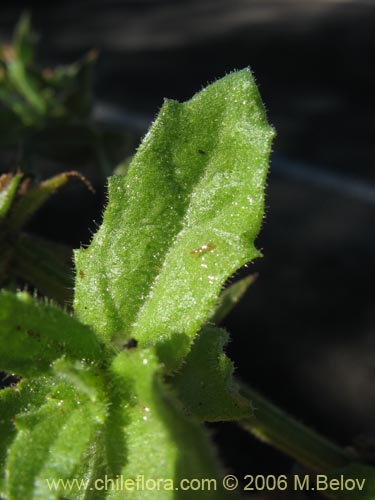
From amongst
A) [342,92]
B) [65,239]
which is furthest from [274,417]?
[342,92]

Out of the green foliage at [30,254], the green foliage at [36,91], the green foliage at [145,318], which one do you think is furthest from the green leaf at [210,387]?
the green foliage at [36,91]

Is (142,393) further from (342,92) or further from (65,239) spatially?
(342,92)

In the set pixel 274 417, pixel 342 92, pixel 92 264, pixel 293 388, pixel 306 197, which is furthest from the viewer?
pixel 342 92

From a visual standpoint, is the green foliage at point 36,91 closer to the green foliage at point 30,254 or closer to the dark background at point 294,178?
the dark background at point 294,178

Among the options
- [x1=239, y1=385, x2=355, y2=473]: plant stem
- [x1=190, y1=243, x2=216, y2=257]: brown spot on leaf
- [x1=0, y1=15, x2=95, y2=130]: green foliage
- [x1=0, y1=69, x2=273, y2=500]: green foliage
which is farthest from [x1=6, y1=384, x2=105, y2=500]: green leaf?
[x1=0, y1=15, x2=95, y2=130]: green foliage

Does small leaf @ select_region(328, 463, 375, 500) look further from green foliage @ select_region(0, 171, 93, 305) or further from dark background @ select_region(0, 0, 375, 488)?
green foliage @ select_region(0, 171, 93, 305)
